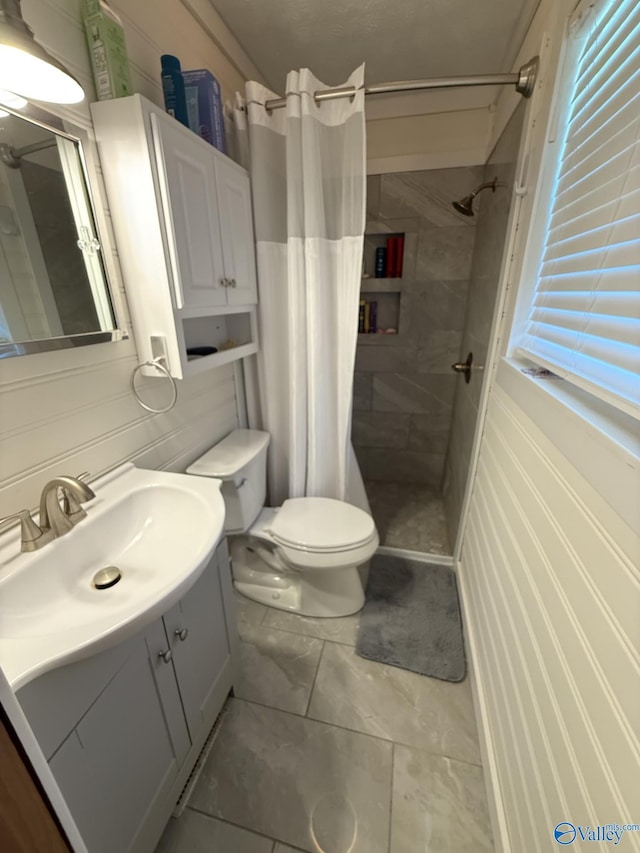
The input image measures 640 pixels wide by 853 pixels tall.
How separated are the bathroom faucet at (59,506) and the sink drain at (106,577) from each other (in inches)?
5.4

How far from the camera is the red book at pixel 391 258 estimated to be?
216 centimetres

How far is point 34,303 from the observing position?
0.77 metres

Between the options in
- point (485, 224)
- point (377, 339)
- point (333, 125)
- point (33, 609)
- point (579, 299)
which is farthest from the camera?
point (377, 339)

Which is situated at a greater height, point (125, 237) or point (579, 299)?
point (125, 237)

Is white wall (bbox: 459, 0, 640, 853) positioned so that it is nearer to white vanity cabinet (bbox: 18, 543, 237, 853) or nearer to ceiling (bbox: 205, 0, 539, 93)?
ceiling (bbox: 205, 0, 539, 93)

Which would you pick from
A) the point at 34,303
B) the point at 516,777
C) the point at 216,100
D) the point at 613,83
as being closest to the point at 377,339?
→ the point at 216,100

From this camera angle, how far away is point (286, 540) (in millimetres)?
1414

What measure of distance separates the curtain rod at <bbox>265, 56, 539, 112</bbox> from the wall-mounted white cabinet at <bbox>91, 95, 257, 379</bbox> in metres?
0.46

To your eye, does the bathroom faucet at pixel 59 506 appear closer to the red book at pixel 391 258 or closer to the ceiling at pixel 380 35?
the ceiling at pixel 380 35

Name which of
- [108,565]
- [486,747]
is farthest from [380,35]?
[486,747]

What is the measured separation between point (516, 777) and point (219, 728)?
35.5 inches

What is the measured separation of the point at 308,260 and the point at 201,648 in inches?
54.1

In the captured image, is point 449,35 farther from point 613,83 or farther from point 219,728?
point 219,728

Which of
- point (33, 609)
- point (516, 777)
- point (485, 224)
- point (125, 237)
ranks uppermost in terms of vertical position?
point (485, 224)
